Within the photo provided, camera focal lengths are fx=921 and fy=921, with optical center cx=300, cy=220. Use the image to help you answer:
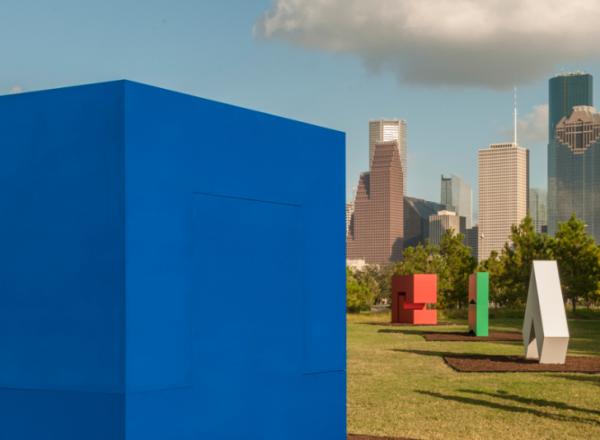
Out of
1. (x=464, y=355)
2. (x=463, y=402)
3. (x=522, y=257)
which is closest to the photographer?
(x=463, y=402)

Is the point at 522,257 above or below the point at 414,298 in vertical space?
above

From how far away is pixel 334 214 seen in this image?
25.4 ft

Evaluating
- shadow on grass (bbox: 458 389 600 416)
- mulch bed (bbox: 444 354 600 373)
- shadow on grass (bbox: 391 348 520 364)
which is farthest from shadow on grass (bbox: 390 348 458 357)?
shadow on grass (bbox: 458 389 600 416)

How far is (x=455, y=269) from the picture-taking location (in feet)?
195

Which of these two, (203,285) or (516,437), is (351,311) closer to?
(516,437)

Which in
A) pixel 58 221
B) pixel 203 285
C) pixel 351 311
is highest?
pixel 58 221

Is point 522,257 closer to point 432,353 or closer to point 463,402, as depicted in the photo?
point 432,353

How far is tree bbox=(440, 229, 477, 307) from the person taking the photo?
58.1 metres

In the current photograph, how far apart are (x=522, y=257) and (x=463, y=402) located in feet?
149

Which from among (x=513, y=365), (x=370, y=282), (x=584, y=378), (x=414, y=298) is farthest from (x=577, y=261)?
(x=370, y=282)

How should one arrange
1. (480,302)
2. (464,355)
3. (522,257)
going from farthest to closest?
1. (522,257)
2. (480,302)
3. (464,355)

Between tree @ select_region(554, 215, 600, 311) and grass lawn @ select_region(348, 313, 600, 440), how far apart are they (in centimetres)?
3521

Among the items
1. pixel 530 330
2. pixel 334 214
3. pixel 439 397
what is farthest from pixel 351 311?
pixel 334 214

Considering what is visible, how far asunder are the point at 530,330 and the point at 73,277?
51.3ft
